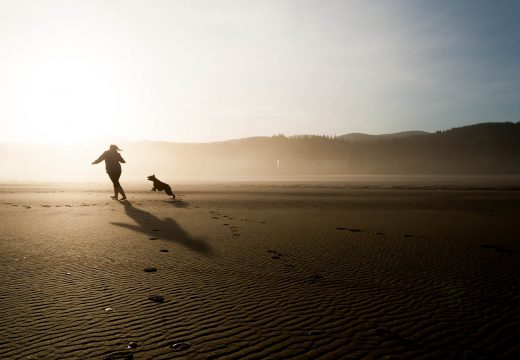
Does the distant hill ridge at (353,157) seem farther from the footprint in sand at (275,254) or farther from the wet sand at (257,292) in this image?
the footprint in sand at (275,254)

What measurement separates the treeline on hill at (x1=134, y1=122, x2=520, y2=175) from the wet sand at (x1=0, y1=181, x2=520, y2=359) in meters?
65.1

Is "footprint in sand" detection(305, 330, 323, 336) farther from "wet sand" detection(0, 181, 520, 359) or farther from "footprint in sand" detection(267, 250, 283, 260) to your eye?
"footprint in sand" detection(267, 250, 283, 260)

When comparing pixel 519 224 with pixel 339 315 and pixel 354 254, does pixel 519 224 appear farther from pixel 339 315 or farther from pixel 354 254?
pixel 339 315

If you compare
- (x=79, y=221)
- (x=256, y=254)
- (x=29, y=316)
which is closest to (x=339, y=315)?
(x=256, y=254)

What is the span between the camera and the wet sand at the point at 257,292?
3.42m

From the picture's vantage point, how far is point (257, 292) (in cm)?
490

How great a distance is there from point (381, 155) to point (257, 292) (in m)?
90.7

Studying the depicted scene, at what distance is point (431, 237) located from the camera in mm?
8883

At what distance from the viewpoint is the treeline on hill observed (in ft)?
250

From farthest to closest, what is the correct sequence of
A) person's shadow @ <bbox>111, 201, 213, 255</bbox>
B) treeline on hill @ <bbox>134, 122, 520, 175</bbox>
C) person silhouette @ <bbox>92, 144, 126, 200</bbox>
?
treeline on hill @ <bbox>134, 122, 520, 175</bbox>
person silhouette @ <bbox>92, 144, 126, 200</bbox>
person's shadow @ <bbox>111, 201, 213, 255</bbox>

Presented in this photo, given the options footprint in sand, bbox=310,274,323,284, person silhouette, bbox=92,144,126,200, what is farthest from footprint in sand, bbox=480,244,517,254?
person silhouette, bbox=92,144,126,200

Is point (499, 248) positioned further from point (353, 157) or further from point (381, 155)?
point (381, 155)

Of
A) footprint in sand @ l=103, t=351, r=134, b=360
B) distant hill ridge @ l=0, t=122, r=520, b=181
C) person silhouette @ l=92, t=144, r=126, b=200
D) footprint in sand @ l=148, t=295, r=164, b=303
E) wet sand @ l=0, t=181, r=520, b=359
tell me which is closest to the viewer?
footprint in sand @ l=103, t=351, r=134, b=360

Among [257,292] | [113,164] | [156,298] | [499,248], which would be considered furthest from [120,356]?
[113,164]
